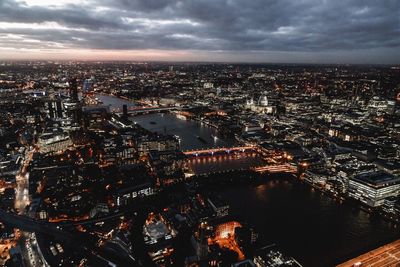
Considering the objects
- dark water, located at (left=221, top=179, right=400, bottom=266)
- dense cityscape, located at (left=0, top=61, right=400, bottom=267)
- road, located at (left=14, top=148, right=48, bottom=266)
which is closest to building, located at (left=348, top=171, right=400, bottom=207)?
dense cityscape, located at (left=0, top=61, right=400, bottom=267)

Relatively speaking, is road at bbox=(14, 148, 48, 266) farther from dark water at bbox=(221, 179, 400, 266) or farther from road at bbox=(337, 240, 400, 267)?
road at bbox=(337, 240, 400, 267)

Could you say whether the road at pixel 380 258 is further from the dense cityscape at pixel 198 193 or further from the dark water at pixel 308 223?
the dark water at pixel 308 223

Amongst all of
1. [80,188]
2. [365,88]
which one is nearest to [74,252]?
[80,188]

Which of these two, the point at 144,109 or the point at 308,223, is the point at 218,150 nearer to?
the point at 308,223

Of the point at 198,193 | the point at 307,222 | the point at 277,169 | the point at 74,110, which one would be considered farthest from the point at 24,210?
the point at 74,110

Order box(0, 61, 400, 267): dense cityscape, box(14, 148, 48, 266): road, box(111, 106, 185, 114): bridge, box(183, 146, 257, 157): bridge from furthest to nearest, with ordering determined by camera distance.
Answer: box(111, 106, 185, 114): bridge
box(183, 146, 257, 157): bridge
box(0, 61, 400, 267): dense cityscape
box(14, 148, 48, 266): road
